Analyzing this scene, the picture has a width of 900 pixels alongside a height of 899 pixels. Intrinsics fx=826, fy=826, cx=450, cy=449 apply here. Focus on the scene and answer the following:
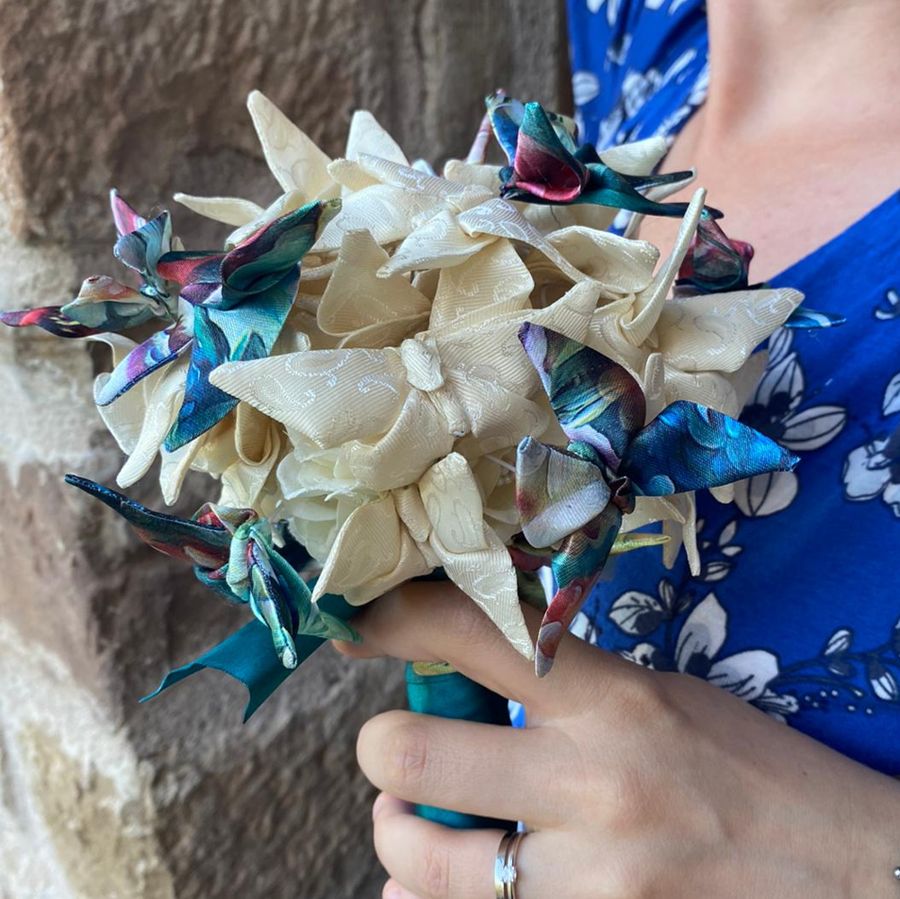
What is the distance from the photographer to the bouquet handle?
0.33m

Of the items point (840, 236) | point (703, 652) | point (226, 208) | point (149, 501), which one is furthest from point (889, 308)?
point (149, 501)

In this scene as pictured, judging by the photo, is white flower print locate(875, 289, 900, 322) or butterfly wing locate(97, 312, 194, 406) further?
white flower print locate(875, 289, 900, 322)

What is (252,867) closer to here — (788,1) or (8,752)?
(8,752)

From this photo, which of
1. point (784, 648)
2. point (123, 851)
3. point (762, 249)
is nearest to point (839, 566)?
point (784, 648)

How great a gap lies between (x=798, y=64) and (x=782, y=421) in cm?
24

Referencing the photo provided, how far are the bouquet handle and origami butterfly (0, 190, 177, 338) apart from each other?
0.56 ft

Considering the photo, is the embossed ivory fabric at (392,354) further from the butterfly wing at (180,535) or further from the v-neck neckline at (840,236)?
the v-neck neckline at (840,236)

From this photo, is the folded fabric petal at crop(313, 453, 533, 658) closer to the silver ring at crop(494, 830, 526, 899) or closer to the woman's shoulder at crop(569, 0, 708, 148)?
the silver ring at crop(494, 830, 526, 899)

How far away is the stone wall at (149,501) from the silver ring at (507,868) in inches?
10.1

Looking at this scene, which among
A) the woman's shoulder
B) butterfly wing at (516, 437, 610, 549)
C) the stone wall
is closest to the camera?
butterfly wing at (516, 437, 610, 549)

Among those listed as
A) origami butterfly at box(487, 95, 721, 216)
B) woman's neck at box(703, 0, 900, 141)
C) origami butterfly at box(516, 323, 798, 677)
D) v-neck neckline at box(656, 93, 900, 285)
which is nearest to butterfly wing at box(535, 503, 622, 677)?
origami butterfly at box(516, 323, 798, 677)

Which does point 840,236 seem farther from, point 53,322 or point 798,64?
point 53,322

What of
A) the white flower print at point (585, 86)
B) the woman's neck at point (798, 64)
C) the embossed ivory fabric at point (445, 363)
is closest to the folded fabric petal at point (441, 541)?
the embossed ivory fabric at point (445, 363)

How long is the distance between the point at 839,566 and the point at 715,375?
14cm
